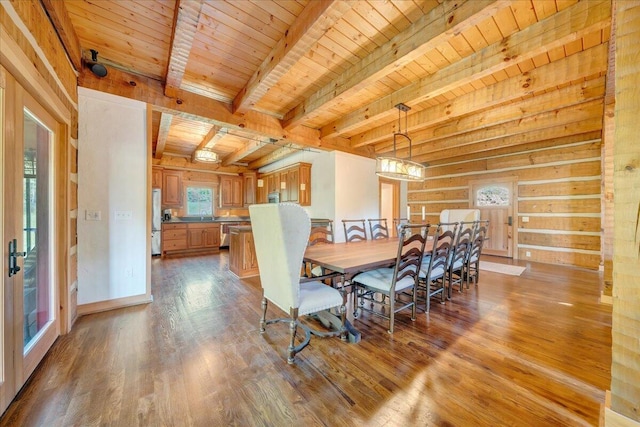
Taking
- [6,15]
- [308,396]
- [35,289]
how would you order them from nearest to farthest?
[6,15] < [308,396] < [35,289]

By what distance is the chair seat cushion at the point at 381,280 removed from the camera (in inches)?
91.3

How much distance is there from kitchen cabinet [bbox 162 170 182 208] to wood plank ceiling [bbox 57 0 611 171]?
3.04m

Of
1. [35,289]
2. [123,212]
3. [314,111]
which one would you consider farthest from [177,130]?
[35,289]

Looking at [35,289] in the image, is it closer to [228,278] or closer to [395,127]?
[228,278]

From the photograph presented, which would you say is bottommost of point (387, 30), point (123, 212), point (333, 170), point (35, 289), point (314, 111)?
point (35, 289)

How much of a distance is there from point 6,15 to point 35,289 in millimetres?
1846

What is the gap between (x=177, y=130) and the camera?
4.78 metres

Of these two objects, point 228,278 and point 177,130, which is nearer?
point 228,278

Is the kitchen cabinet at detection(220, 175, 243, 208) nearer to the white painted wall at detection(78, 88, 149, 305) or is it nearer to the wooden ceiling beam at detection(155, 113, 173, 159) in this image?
the wooden ceiling beam at detection(155, 113, 173, 159)

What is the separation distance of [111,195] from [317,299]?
2653mm

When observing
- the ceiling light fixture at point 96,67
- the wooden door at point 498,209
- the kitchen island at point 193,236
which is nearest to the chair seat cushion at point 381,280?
the ceiling light fixture at point 96,67

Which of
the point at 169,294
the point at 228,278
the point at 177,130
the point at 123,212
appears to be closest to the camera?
the point at 123,212

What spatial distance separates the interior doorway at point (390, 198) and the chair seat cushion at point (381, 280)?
12.1ft

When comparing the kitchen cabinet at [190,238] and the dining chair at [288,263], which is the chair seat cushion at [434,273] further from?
the kitchen cabinet at [190,238]
